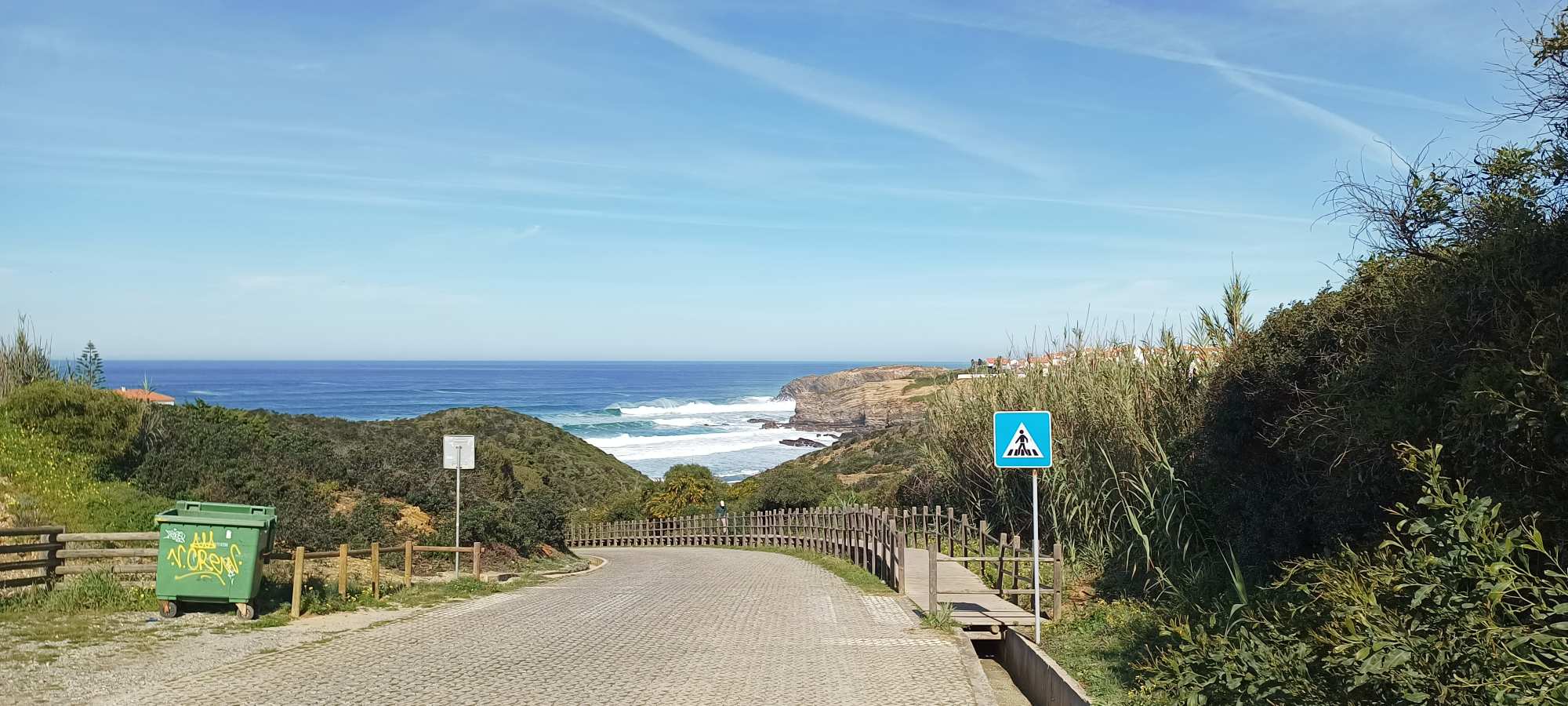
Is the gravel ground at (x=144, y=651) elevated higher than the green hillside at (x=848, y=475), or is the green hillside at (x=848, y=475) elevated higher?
the gravel ground at (x=144, y=651)

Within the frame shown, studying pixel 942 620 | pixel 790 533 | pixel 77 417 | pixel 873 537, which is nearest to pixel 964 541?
pixel 873 537

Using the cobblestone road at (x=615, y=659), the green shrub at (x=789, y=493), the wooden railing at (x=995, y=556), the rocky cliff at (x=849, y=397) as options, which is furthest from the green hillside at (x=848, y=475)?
the rocky cliff at (x=849, y=397)

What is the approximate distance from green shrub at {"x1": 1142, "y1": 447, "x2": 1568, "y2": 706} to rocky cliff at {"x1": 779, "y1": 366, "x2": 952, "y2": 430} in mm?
75526

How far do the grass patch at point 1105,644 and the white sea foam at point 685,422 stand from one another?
10294 cm

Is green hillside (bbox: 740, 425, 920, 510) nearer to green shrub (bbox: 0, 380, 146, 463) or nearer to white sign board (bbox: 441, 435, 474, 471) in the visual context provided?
white sign board (bbox: 441, 435, 474, 471)

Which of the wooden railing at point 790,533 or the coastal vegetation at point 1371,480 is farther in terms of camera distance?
the wooden railing at point 790,533

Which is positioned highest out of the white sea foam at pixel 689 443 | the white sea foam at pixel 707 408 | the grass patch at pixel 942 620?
the grass patch at pixel 942 620

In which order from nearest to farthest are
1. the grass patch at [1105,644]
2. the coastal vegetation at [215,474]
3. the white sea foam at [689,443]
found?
the grass patch at [1105,644] < the coastal vegetation at [215,474] < the white sea foam at [689,443]

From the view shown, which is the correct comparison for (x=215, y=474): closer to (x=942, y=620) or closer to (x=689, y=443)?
(x=942, y=620)

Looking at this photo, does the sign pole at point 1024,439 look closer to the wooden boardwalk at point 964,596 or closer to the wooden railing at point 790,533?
the wooden boardwalk at point 964,596

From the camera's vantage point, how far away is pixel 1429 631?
572 cm

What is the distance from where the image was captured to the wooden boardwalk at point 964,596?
1196cm

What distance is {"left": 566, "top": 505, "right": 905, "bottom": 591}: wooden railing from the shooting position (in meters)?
17.6

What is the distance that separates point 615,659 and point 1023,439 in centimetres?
478
